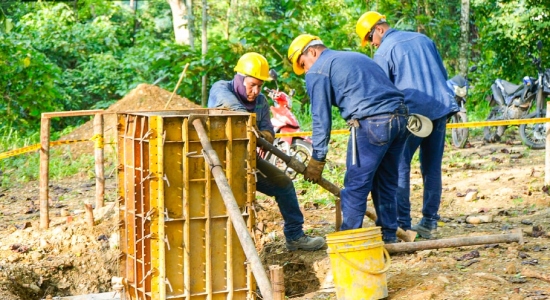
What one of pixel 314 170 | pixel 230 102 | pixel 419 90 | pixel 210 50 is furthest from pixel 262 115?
pixel 210 50

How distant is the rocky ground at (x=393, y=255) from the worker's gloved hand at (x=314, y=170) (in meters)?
0.70

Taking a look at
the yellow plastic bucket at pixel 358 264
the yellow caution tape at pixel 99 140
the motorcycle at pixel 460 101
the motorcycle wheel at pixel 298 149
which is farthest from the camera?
the motorcycle at pixel 460 101

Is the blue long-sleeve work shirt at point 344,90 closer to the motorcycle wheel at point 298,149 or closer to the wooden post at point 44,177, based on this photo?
the wooden post at point 44,177

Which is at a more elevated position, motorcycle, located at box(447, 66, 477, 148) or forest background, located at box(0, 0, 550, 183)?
forest background, located at box(0, 0, 550, 183)

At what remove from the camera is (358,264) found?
5.08 meters

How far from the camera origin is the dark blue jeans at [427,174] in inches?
269

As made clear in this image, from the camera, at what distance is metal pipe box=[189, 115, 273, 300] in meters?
4.37

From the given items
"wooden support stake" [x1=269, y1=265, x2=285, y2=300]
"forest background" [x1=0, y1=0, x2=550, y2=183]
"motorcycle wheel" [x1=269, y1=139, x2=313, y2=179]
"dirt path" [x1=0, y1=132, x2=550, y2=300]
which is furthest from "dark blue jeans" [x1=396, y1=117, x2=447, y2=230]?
"forest background" [x1=0, y1=0, x2=550, y2=183]

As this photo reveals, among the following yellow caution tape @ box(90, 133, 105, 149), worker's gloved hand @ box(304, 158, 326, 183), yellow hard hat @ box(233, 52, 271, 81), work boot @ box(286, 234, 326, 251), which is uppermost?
yellow hard hat @ box(233, 52, 271, 81)

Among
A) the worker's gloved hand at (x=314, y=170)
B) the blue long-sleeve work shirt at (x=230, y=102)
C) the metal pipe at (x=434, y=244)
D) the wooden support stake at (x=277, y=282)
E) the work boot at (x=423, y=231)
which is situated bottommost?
the work boot at (x=423, y=231)

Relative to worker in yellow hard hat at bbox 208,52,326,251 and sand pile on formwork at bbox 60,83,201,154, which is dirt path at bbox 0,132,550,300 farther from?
sand pile on formwork at bbox 60,83,201,154

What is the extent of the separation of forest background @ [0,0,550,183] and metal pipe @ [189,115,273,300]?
6.80m

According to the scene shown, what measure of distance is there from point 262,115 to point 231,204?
2174 mm

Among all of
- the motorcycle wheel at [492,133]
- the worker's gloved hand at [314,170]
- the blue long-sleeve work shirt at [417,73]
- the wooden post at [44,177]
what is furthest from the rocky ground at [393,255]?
the motorcycle wheel at [492,133]
